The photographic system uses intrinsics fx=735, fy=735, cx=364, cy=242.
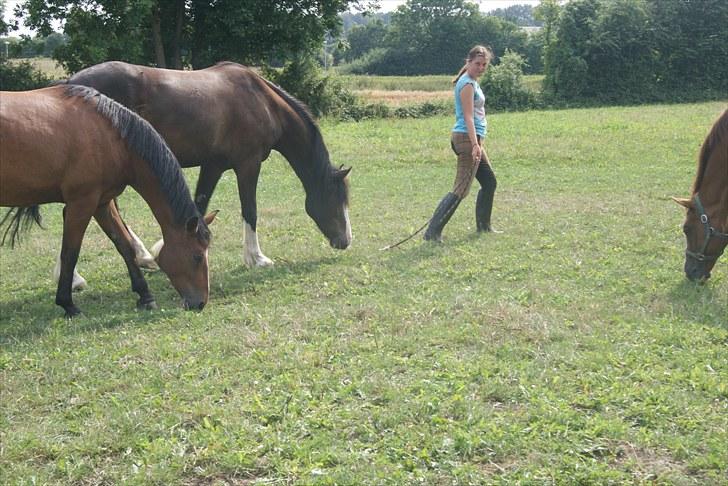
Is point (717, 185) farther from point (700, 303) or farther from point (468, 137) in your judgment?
point (468, 137)

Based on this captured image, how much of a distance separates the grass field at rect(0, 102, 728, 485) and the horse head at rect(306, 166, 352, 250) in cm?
18

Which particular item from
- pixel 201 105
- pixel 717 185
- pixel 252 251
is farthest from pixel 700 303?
pixel 201 105

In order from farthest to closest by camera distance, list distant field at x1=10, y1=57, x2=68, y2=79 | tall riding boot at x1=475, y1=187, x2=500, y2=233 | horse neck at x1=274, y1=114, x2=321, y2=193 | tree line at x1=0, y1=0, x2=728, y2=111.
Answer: distant field at x1=10, y1=57, x2=68, y2=79 → tree line at x1=0, y1=0, x2=728, y2=111 → tall riding boot at x1=475, y1=187, x2=500, y2=233 → horse neck at x1=274, y1=114, x2=321, y2=193

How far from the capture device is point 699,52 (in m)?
36.8

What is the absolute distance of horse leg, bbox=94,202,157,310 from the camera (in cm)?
657

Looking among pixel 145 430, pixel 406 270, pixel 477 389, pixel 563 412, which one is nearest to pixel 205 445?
pixel 145 430

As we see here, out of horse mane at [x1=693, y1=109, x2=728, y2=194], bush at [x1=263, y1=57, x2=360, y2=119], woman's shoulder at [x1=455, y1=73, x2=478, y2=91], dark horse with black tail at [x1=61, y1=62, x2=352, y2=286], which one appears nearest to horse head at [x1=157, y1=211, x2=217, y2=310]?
dark horse with black tail at [x1=61, y1=62, x2=352, y2=286]

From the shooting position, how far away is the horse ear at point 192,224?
20.1 feet

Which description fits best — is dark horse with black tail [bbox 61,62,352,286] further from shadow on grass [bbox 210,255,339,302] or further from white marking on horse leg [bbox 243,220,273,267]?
shadow on grass [bbox 210,255,339,302]

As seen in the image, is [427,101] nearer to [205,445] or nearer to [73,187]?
[73,187]

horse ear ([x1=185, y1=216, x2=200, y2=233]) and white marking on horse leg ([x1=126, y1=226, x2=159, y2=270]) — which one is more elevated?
horse ear ([x1=185, y1=216, x2=200, y2=233])

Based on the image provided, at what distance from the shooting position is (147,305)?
652 centimetres

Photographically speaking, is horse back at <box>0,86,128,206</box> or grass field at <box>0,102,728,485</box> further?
horse back at <box>0,86,128,206</box>

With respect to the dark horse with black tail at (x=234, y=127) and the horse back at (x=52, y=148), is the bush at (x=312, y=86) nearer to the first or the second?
the dark horse with black tail at (x=234, y=127)
